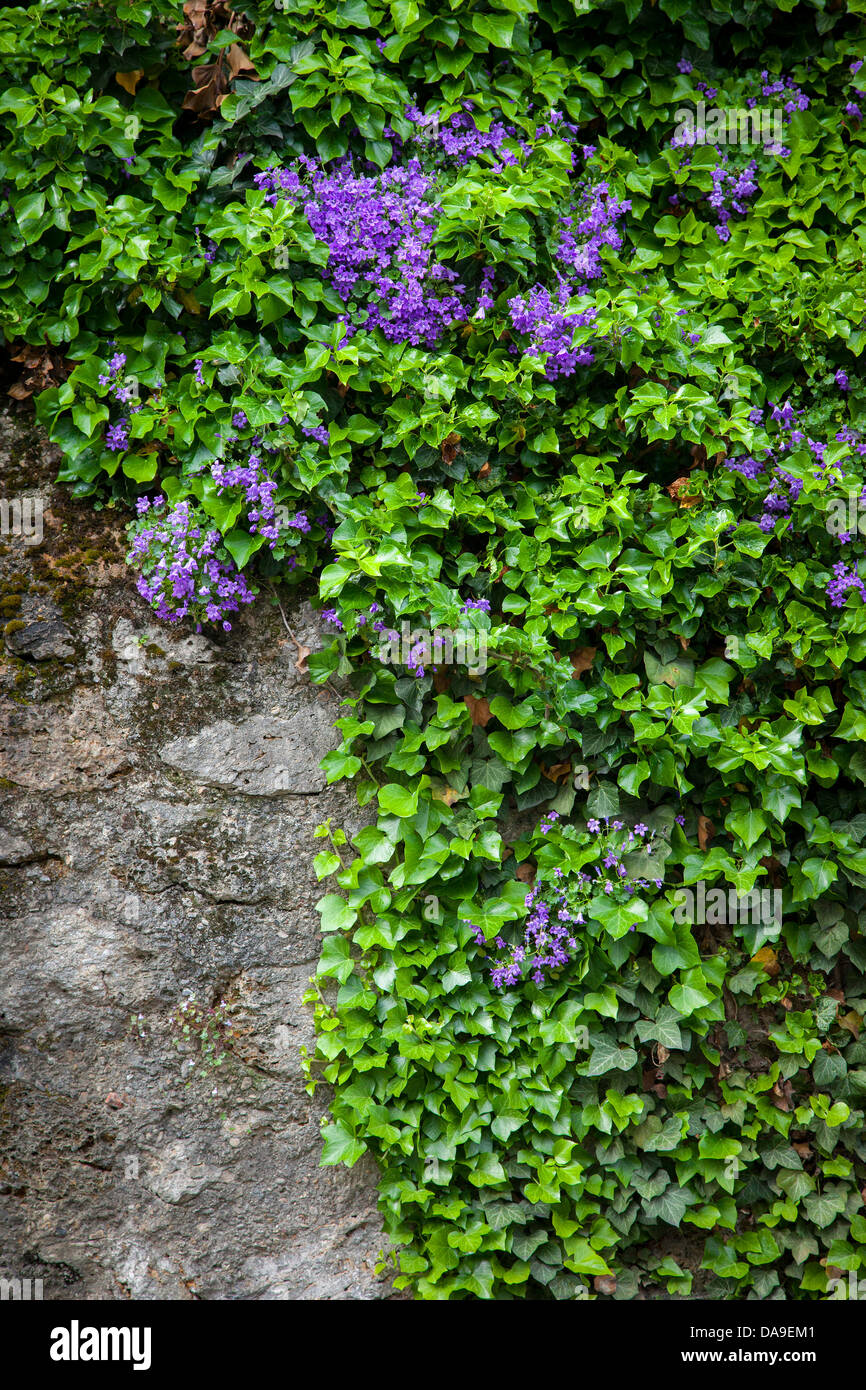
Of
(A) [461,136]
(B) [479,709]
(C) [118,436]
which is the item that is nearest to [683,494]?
(B) [479,709]

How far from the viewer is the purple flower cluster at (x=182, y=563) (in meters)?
2.78

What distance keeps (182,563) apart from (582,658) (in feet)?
4.11

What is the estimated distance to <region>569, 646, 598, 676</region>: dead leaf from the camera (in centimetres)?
291

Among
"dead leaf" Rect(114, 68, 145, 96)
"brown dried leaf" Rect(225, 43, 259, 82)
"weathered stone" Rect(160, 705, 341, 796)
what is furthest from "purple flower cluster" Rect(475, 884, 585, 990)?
"dead leaf" Rect(114, 68, 145, 96)

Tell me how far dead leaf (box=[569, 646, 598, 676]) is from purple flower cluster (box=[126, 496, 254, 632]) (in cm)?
102

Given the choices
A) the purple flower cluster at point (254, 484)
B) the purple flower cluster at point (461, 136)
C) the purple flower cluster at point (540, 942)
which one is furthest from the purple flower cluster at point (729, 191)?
the purple flower cluster at point (540, 942)

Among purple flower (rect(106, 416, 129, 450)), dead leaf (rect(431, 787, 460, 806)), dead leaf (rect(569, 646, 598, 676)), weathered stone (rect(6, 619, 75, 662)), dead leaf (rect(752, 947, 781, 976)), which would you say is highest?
purple flower (rect(106, 416, 129, 450))

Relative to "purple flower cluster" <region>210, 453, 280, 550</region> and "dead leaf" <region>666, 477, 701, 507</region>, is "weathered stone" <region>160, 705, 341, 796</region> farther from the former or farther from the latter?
"dead leaf" <region>666, 477, 701, 507</region>

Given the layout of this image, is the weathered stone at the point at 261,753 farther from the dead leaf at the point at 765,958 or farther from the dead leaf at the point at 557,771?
the dead leaf at the point at 765,958

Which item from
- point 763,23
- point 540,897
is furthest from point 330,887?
point 763,23

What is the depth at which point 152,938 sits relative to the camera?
2.88 meters

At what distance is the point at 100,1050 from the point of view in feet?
9.35

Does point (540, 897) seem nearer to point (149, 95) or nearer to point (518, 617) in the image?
point (518, 617)
